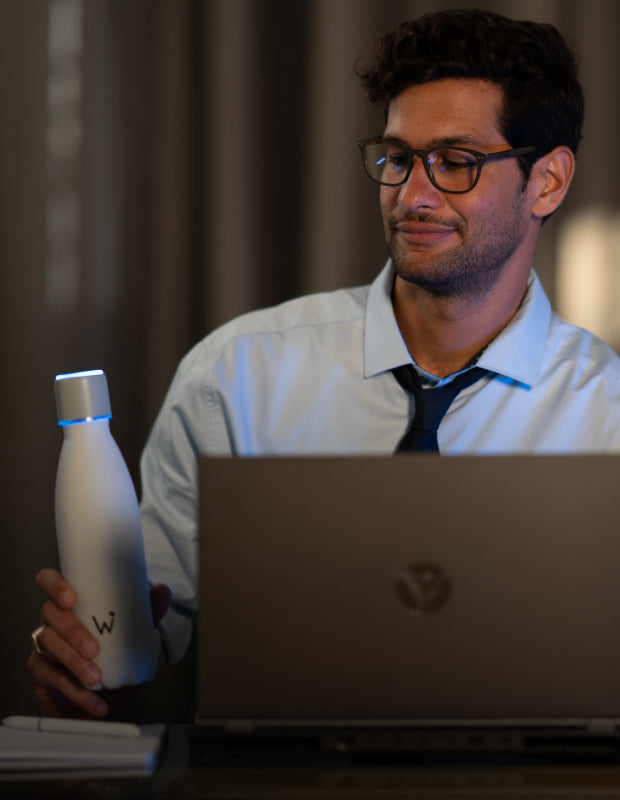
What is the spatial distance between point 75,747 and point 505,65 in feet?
3.84

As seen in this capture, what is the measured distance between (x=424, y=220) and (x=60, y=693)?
32.9 inches

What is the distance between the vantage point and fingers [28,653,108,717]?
2.61 feet

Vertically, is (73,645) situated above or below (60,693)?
above

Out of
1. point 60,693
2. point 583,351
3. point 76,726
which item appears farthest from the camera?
point 583,351

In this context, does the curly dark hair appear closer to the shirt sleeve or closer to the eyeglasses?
the eyeglasses

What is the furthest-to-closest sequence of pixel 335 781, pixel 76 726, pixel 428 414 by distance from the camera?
1. pixel 428 414
2. pixel 76 726
3. pixel 335 781

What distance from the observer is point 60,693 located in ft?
2.88

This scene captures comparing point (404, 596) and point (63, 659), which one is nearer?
point (404, 596)

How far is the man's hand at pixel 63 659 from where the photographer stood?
Answer: 745 mm

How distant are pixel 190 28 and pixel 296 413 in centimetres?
89

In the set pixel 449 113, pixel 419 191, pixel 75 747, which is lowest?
pixel 75 747

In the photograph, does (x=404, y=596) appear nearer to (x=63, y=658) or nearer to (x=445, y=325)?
(x=63, y=658)

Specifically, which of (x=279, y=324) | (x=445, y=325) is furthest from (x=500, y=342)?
(x=279, y=324)

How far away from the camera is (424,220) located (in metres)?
1.33
